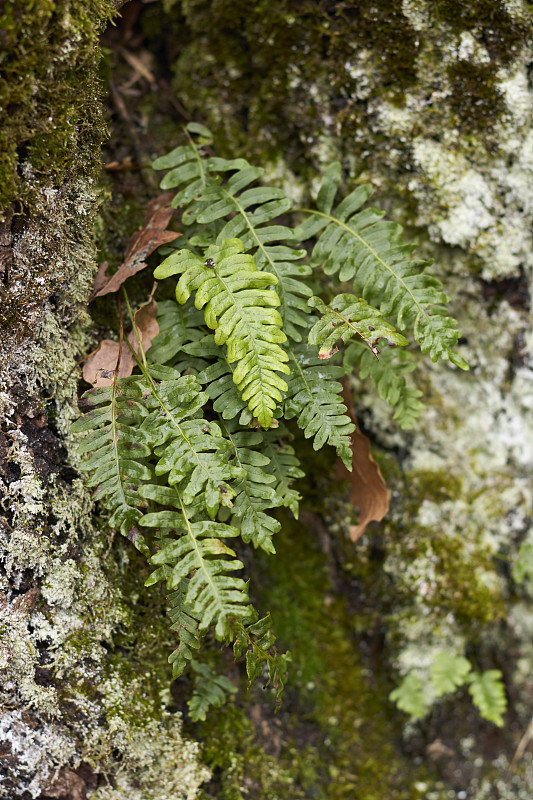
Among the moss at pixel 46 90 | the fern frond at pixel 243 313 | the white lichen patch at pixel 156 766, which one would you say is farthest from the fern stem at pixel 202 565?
the moss at pixel 46 90

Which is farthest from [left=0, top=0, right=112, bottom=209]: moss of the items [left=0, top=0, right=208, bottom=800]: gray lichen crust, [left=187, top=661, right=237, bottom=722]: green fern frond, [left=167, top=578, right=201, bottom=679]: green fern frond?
[left=187, top=661, right=237, bottom=722]: green fern frond

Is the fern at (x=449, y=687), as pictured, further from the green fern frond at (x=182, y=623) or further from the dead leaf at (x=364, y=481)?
the green fern frond at (x=182, y=623)

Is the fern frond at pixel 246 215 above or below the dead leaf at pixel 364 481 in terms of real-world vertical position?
above

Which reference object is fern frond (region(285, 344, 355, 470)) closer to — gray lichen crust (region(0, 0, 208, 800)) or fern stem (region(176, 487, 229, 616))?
fern stem (region(176, 487, 229, 616))

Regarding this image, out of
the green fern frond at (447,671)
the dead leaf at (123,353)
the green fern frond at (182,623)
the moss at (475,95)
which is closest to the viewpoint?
the green fern frond at (182,623)

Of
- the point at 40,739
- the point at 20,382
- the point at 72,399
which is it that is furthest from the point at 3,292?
the point at 40,739

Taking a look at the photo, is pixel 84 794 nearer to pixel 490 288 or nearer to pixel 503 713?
pixel 503 713
